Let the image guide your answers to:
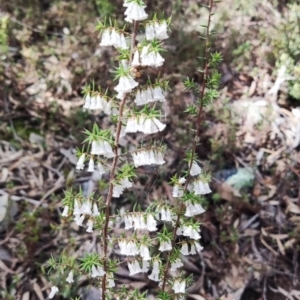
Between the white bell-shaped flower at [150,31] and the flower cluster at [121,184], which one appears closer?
the white bell-shaped flower at [150,31]

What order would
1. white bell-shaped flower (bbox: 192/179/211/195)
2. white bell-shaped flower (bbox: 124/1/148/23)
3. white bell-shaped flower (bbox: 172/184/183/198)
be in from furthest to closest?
white bell-shaped flower (bbox: 172/184/183/198), white bell-shaped flower (bbox: 192/179/211/195), white bell-shaped flower (bbox: 124/1/148/23)

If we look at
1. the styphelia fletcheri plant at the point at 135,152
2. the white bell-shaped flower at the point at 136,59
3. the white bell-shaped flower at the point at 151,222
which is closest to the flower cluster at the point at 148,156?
the styphelia fletcheri plant at the point at 135,152

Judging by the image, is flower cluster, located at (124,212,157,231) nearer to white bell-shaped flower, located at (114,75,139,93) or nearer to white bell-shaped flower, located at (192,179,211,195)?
white bell-shaped flower, located at (192,179,211,195)

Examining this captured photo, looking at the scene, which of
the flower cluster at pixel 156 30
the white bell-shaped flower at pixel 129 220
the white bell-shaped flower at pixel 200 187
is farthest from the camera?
the white bell-shaped flower at pixel 200 187

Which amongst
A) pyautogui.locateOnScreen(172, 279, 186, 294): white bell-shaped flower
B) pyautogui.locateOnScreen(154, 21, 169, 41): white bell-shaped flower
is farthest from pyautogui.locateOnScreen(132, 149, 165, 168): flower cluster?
pyautogui.locateOnScreen(172, 279, 186, 294): white bell-shaped flower

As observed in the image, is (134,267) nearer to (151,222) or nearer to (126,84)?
(151,222)

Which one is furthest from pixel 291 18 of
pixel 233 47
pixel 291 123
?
pixel 291 123

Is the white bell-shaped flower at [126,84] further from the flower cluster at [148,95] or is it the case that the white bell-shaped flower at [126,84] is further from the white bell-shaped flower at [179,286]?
the white bell-shaped flower at [179,286]

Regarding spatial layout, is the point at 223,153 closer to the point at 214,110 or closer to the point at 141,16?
the point at 214,110

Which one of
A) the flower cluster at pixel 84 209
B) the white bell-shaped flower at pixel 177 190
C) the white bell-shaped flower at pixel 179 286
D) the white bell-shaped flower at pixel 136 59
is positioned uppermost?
the white bell-shaped flower at pixel 136 59

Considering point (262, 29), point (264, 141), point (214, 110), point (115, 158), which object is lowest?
point (115, 158)

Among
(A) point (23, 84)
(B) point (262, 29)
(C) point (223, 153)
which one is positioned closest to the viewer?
(C) point (223, 153)
